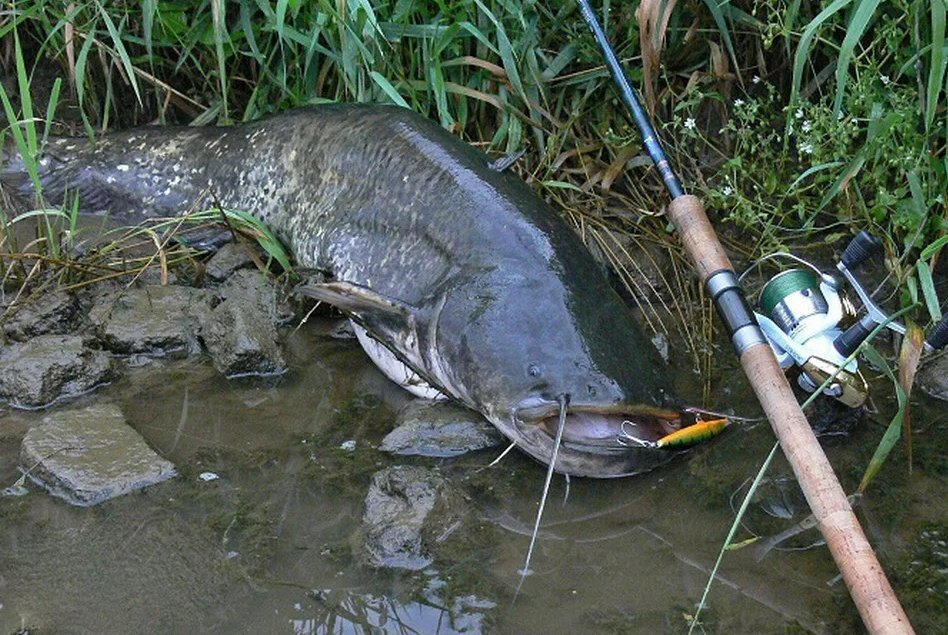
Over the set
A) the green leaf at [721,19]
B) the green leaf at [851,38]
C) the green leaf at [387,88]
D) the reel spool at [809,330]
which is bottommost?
the reel spool at [809,330]

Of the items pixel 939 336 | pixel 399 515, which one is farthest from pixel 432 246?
pixel 939 336

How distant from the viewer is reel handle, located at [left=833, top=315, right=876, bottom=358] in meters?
3.49

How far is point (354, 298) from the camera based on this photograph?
4047 millimetres

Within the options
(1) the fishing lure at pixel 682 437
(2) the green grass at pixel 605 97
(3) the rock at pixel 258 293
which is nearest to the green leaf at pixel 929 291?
(2) the green grass at pixel 605 97

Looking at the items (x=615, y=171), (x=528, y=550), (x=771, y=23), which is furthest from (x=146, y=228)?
(x=771, y=23)

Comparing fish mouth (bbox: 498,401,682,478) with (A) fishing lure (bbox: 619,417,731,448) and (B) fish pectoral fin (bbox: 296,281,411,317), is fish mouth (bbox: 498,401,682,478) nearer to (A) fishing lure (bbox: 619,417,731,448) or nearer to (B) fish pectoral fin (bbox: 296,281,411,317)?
(A) fishing lure (bbox: 619,417,731,448)

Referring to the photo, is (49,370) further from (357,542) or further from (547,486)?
(547,486)

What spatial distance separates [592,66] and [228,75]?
165 centimetres

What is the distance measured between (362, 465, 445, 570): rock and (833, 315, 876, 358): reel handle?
1.21 metres

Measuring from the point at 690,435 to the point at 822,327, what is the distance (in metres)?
0.61

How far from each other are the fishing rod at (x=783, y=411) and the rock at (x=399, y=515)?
36.3 inches

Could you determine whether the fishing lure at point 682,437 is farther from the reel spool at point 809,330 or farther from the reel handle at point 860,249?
the reel handle at point 860,249

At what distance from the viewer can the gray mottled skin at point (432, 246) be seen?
3.50 metres

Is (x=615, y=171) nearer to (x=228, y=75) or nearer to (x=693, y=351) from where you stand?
(x=693, y=351)
